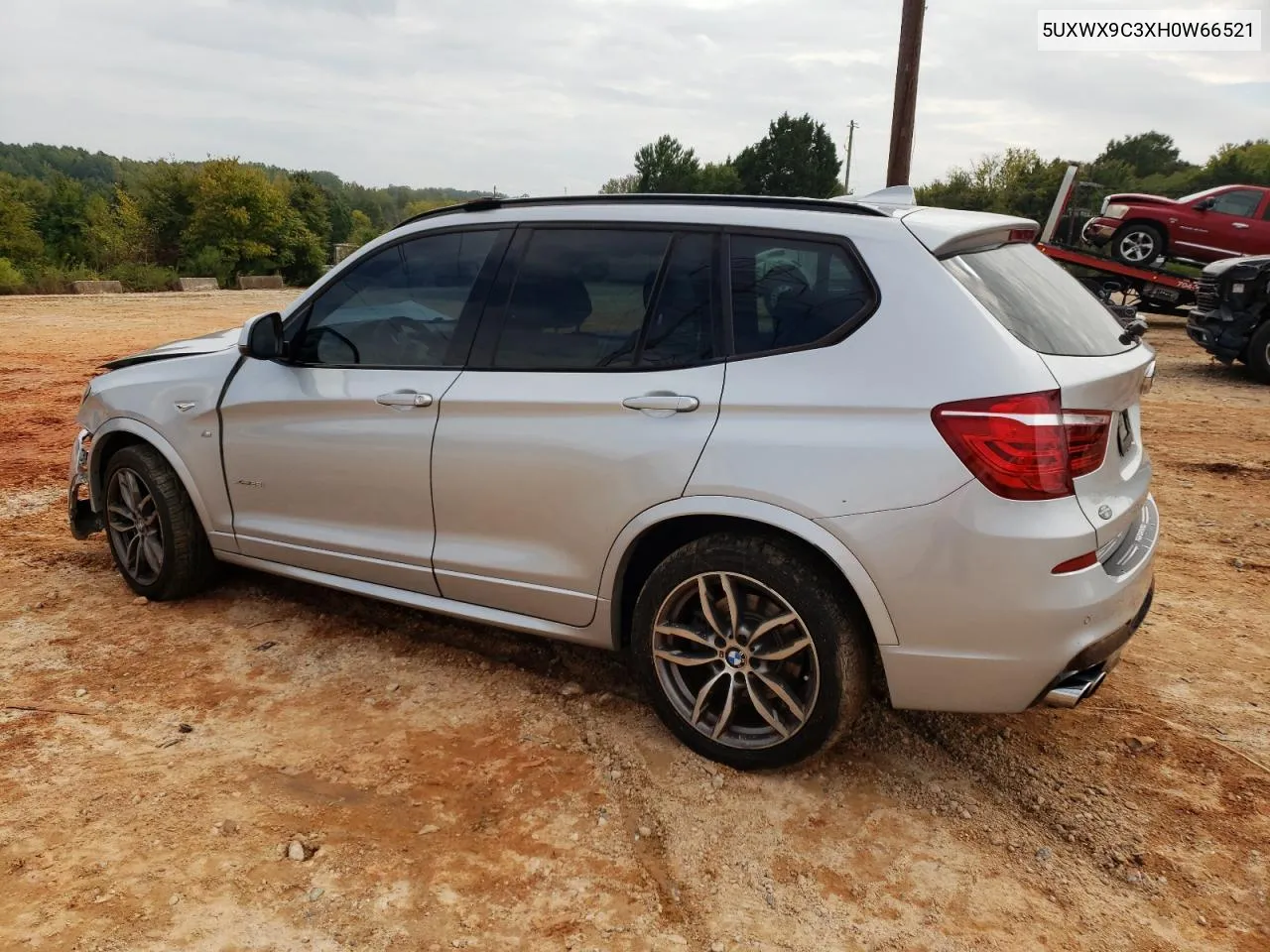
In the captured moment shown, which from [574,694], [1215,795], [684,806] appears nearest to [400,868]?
[684,806]

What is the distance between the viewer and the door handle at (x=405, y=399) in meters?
3.35

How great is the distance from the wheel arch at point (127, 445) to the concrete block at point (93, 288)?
23.4 m

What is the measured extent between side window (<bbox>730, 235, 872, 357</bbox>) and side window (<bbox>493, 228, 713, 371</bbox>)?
0.38ft

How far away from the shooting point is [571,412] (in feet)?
10.0

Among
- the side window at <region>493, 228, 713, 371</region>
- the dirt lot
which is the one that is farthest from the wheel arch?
the side window at <region>493, 228, 713, 371</region>

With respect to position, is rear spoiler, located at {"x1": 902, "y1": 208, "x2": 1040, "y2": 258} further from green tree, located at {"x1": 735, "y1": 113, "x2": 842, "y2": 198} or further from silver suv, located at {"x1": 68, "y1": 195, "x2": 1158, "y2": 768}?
green tree, located at {"x1": 735, "y1": 113, "x2": 842, "y2": 198}

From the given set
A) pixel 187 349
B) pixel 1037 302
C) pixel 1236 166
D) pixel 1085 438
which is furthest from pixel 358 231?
pixel 1085 438

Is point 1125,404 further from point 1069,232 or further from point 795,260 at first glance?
point 1069,232

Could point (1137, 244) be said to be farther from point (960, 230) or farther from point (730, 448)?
point (730, 448)

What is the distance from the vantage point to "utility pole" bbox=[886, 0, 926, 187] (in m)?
11.7

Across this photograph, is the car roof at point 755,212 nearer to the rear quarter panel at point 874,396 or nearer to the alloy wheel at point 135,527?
the rear quarter panel at point 874,396

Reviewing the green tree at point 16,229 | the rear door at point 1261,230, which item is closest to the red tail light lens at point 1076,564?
the rear door at point 1261,230

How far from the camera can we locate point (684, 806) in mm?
2832

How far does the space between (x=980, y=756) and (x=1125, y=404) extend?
126 centimetres
